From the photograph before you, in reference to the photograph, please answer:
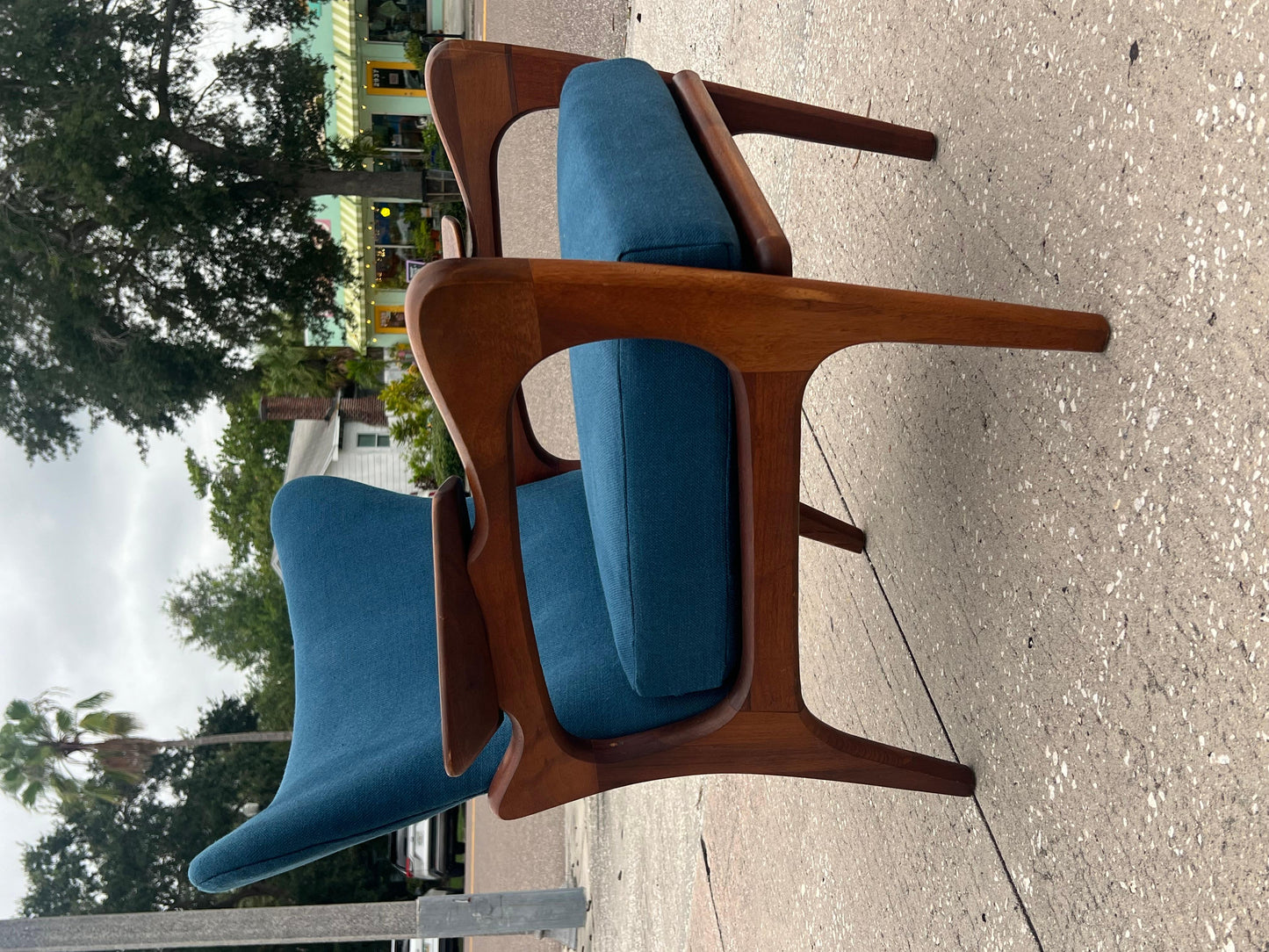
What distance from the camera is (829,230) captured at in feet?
6.86

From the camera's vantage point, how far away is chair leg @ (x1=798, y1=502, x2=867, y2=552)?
1.79 m

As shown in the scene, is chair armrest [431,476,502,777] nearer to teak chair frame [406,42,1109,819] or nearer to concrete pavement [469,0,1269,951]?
teak chair frame [406,42,1109,819]

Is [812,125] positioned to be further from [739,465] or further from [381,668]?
[381,668]

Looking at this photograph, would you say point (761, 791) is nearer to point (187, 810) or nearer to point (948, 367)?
point (948, 367)

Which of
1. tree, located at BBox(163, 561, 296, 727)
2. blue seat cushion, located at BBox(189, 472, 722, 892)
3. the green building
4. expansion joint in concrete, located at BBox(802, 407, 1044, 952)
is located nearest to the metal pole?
blue seat cushion, located at BBox(189, 472, 722, 892)

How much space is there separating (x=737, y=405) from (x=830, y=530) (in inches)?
33.8

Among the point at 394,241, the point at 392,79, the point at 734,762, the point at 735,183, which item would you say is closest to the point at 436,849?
the point at 734,762

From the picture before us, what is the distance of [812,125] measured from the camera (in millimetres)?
1511

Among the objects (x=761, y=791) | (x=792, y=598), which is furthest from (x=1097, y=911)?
(x=761, y=791)

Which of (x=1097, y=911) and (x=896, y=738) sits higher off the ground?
(x=1097, y=911)

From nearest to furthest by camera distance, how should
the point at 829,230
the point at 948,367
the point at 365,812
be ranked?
the point at 365,812 → the point at 948,367 → the point at 829,230

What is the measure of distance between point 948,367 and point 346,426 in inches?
709

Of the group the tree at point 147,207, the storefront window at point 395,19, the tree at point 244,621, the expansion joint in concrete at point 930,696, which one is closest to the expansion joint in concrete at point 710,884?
the expansion joint in concrete at point 930,696

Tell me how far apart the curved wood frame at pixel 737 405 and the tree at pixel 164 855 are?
41.8 ft
